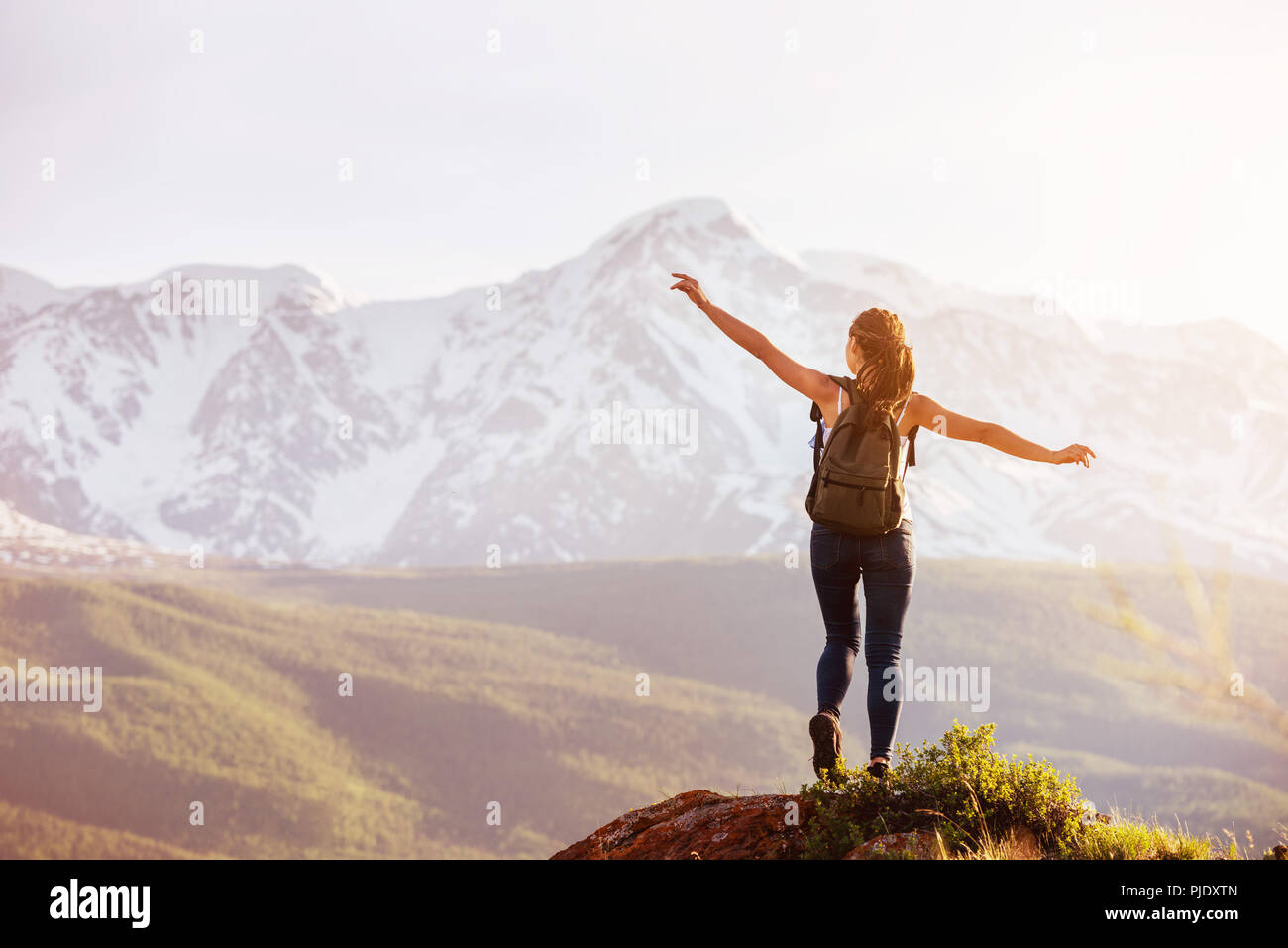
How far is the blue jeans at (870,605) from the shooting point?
8586 mm

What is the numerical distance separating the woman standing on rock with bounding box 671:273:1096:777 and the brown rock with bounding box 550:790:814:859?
54 cm

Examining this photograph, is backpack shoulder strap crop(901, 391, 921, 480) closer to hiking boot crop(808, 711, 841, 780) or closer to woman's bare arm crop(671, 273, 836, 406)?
woman's bare arm crop(671, 273, 836, 406)

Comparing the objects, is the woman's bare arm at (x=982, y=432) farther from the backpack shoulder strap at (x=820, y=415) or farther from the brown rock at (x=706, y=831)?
the brown rock at (x=706, y=831)

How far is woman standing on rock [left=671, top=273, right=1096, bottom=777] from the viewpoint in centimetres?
848

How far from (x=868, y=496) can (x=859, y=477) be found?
143 mm

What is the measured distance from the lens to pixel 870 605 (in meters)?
8.77

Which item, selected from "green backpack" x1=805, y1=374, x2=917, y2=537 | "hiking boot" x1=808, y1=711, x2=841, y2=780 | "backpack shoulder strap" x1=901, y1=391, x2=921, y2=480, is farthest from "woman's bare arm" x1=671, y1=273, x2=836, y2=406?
"hiking boot" x1=808, y1=711, x2=841, y2=780

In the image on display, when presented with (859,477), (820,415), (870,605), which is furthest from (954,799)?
(820,415)

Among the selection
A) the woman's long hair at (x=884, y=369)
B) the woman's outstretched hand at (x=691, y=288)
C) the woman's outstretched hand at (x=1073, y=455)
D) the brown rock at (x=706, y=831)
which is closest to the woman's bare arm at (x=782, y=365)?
the woman's outstretched hand at (x=691, y=288)

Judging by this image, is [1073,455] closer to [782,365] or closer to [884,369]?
[884,369]
